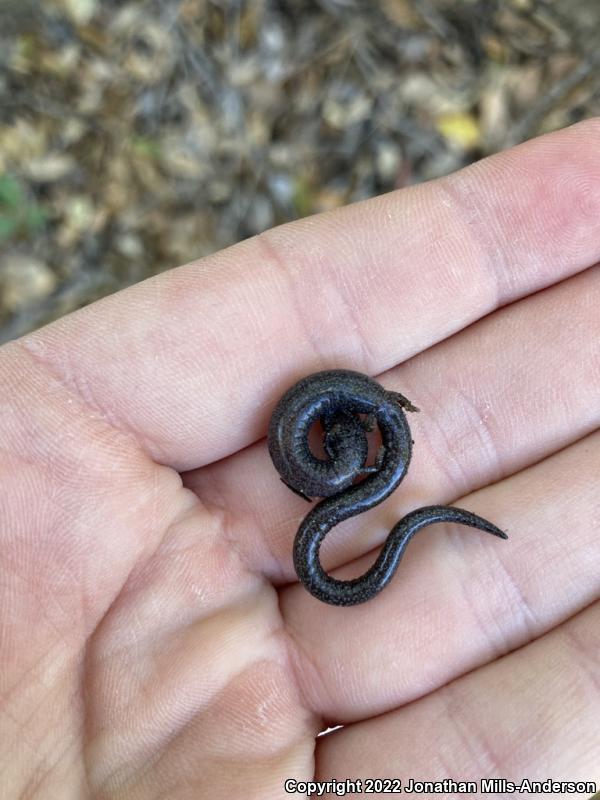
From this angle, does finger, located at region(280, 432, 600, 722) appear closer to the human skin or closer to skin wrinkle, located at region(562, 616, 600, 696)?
the human skin

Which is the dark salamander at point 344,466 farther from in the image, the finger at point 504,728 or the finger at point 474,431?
the finger at point 504,728

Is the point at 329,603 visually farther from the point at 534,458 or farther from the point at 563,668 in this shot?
the point at 534,458

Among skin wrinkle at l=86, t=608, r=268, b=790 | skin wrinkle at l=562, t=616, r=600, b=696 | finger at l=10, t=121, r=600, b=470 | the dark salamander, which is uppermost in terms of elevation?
finger at l=10, t=121, r=600, b=470

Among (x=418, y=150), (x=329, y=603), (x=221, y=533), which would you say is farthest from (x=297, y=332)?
(x=418, y=150)

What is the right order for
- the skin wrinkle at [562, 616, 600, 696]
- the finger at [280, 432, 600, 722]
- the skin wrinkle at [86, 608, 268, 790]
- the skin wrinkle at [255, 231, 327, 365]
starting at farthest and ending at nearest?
the skin wrinkle at [255, 231, 327, 365] < the finger at [280, 432, 600, 722] < the skin wrinkle at [562, 616, 600, 696] < the skin wrinkle at [86, 608, 268, 790]

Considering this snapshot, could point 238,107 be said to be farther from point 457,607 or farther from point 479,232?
point 457,607

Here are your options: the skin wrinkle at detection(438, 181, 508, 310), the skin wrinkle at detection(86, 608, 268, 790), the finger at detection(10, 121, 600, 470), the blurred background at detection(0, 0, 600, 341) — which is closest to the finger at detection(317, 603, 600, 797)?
the skin wrinkle at detection(86, 608, 268, 790)

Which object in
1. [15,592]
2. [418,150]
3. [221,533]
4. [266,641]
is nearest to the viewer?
[15,592]
